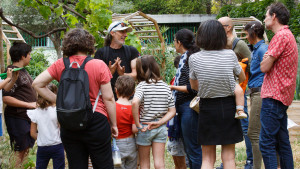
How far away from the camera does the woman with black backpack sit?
2.97 metres

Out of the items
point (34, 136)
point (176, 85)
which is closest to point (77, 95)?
point (176, 85)

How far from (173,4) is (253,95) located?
26.0 m

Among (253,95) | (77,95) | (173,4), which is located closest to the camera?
(77,95)

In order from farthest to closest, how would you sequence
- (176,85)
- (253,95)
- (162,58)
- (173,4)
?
(173,4) < (162,58) < (253,95) < (176,85)

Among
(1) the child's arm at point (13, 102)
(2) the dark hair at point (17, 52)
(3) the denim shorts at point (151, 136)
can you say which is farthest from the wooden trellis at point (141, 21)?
(3) the denim shorts at point (151, 136)

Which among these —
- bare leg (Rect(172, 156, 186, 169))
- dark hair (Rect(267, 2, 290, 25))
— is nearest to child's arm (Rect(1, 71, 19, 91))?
bare leg (Rect(172, 156, 186, 169))

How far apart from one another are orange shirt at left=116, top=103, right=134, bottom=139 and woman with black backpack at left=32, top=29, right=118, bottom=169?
63cm

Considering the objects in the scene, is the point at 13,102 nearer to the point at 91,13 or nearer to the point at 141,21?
the point at 91,13

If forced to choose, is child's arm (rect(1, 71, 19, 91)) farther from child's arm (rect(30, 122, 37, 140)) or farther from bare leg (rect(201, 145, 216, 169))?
bare leg (rect(201, 145, 216, 169))

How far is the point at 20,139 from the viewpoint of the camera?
15.0 ft

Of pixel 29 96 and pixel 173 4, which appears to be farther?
pixel 173 4

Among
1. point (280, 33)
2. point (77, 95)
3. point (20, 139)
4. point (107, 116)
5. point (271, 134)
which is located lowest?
point (20, 139)

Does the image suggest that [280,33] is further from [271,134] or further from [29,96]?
[29,96]

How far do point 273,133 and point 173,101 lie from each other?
1048 millimetres
